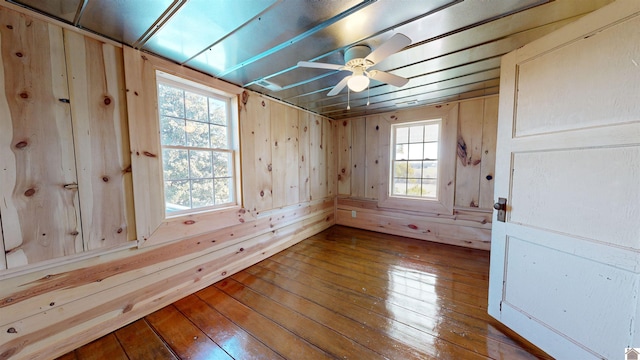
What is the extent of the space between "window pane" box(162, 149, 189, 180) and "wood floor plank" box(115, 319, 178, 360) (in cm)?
122

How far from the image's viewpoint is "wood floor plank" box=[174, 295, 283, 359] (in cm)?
139

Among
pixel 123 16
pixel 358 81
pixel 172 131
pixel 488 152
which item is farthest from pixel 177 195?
pixel 488 152

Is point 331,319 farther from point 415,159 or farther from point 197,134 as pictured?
point 415,159

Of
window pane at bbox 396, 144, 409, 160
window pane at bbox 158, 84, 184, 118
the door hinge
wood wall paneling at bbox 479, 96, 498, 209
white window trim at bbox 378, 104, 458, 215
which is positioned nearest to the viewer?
the door hinge

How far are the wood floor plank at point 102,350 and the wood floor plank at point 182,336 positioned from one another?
0.71 feet

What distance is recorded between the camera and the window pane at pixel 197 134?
209 cm

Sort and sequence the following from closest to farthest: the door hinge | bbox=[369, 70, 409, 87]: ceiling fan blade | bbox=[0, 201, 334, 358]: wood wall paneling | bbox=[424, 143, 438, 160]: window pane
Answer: bbox=[0, 201, 334, 358]: wood wall paneling, the door hinge, bbox=[369, 70, 409, 87]: ceiling fan blade, bbox=[424, 143, 438, 160]: window pane

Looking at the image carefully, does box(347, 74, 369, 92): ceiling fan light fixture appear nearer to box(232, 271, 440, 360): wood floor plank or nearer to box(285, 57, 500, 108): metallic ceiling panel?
box(285, 57, 500, 108): metallic ceiling panel

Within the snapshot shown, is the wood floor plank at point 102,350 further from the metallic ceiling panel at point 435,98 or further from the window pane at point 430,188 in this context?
the window pane at point 430,188

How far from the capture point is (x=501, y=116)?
162cm

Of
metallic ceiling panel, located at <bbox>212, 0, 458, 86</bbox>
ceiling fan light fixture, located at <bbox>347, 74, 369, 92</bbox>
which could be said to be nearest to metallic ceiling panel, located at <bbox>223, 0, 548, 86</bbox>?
metallic ceiling panel, located at <bbox>212, 0, 458, 86</bbox>

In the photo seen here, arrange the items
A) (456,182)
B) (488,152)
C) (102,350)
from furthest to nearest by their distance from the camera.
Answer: (456,182) < (488,152) < (102,350)

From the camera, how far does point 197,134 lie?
2148 millimetres

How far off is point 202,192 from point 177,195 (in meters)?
0.23
